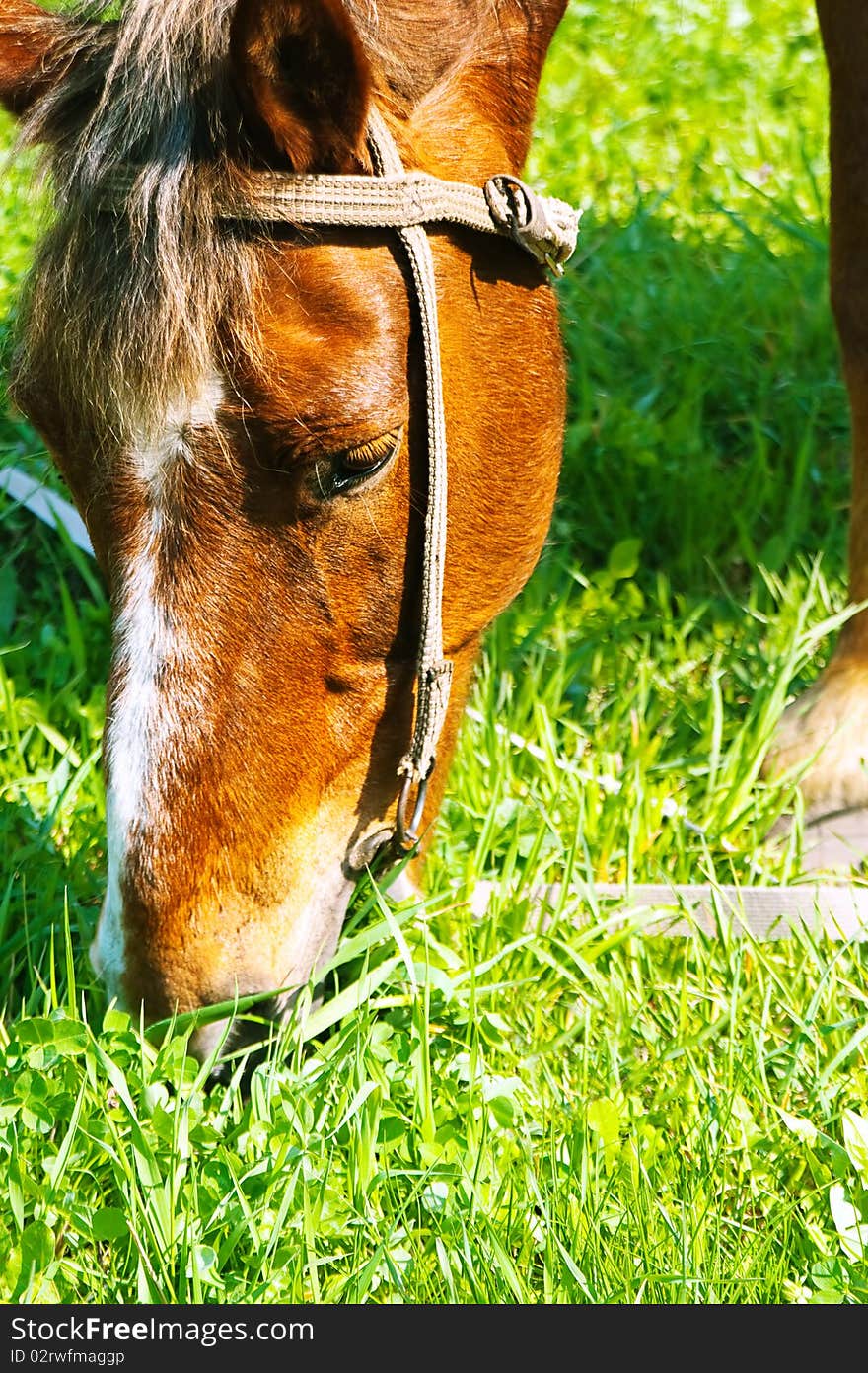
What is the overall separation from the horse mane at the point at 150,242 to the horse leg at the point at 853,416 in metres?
1.41

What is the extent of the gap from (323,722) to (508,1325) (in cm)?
78

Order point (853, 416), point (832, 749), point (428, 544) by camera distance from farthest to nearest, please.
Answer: point (853, 416), point (832, 749), point (428, 544)

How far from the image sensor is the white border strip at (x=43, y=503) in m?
3.35

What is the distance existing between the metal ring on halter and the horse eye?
453 millimetres

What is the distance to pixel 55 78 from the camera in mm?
1914

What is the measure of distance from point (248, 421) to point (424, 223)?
374 mm

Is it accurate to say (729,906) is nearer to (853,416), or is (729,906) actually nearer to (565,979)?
(565,979)

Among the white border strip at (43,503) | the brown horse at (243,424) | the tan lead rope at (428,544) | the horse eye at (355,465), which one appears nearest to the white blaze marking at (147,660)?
the brown horse at (243,424)

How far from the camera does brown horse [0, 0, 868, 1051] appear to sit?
172 cm

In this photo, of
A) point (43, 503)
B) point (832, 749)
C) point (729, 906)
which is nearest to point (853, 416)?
point (832, 749)

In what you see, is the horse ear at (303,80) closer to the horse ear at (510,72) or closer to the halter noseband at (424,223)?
the halter noseband at (424,223)

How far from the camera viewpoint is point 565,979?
2.37m

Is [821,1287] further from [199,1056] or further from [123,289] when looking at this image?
[123,289]

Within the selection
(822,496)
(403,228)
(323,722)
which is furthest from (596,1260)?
(822,496)
